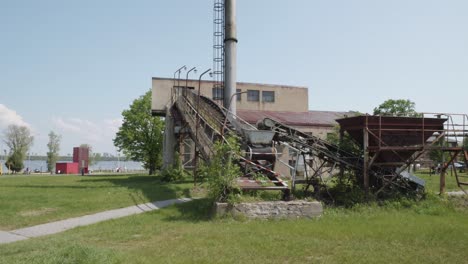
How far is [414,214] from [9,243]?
13.2 m

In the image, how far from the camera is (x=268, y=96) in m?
39.0

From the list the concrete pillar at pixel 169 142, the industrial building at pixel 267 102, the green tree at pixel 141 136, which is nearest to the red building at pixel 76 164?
the green tree at pixel 141 136

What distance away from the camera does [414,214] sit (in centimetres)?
1438

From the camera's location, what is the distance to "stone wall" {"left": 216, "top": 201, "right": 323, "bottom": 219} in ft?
41.9

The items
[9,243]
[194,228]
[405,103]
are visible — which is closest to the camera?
[9,243]

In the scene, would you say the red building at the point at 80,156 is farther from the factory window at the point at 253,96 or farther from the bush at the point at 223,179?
the bush at the point at 223,179

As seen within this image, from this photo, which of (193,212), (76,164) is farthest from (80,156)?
(193,212)

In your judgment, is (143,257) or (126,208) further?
(126,208)

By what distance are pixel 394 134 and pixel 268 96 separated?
22.2 meters

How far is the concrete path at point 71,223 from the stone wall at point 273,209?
3.88 m

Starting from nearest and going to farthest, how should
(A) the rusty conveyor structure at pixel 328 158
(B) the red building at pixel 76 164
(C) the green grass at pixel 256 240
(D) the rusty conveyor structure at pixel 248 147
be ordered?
(C) the green grass at pixel 256 240 < (D) the rusty conveyor structure at pixel 248 147 < (A) the rusty conveyor structure at pixel 328 158 < (B) the red building at pixel 76 164

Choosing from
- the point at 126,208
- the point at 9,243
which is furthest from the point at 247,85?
the point at 9,243

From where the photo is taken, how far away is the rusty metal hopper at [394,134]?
1700 cm

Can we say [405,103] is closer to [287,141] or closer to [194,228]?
[287,141]
